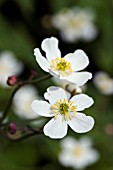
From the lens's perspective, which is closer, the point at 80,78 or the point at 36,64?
the point at 80,78

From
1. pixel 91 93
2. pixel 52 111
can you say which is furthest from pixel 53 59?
pixel 91 93

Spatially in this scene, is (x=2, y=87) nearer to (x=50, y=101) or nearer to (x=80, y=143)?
(x=80, y=143)

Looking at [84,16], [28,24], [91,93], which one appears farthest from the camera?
[84,16]

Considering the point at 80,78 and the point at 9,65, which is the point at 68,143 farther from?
the point at 80,78

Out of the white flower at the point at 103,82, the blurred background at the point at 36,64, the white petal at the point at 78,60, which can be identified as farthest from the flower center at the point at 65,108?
the white flower at the point at 103,82

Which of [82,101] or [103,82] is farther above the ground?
[82,101]

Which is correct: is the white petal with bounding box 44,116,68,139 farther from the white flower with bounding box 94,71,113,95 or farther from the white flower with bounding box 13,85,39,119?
the white flower with bounding box 94,71,113,95

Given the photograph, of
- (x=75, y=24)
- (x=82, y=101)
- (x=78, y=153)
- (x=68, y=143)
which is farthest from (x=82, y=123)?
(x=75, y=24)
